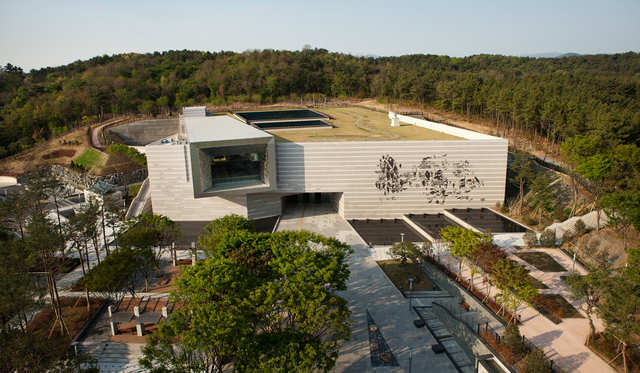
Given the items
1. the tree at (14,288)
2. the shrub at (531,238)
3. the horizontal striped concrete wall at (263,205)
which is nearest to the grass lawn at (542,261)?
the shrub at (531,238)

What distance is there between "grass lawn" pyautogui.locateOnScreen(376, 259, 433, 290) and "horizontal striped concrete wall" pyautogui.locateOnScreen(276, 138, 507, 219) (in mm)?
7796

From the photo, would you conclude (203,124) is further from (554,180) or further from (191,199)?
(554,180)

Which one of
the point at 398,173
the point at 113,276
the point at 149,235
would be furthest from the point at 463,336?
the point at 149,235

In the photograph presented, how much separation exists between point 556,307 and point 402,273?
7.21 metres

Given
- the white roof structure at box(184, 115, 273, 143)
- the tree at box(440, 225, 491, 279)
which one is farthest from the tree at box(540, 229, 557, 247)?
the white roof structure at box(184, 115, 273, 143)

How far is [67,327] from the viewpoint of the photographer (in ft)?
54.6

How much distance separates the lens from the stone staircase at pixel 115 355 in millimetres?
14633

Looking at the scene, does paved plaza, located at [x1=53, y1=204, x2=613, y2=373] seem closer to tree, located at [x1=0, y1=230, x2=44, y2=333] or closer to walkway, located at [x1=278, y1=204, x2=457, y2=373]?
walkway, located at [x1=278, y1=204, x2=457, y2=373]

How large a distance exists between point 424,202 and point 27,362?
988 inches

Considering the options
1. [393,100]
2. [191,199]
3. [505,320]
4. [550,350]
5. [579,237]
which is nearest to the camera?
[550,350]

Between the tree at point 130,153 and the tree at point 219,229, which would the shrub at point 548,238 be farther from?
the tree at point 130,153

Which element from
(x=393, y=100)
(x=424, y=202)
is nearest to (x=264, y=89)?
(x=393, y=100)

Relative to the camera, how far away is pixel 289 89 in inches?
2714

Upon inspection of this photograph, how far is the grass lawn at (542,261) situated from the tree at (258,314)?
40.1 ft
